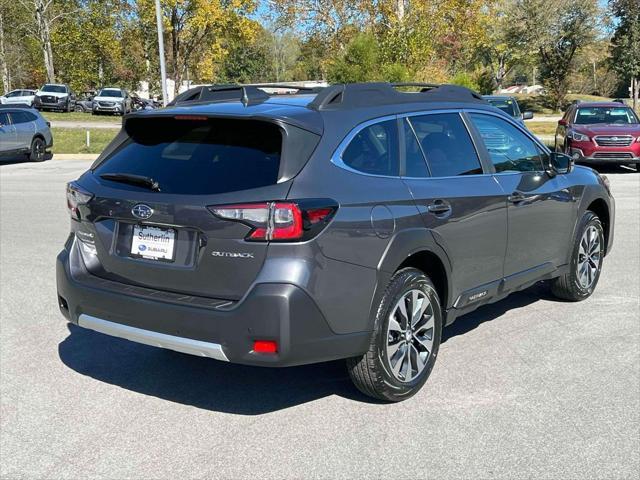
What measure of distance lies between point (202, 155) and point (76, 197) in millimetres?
922

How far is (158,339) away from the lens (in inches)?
153

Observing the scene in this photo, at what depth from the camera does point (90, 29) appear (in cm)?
5122

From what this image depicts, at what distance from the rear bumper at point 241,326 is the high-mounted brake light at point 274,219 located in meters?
0.25

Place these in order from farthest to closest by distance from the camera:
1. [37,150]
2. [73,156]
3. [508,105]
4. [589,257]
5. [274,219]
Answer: [73,156]
[37,150]
[508,105]
[589,257]
[274,219]

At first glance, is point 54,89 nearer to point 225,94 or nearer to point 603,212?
point 603,212

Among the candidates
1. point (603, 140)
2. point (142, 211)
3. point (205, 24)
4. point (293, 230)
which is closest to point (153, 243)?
point (142, 211)

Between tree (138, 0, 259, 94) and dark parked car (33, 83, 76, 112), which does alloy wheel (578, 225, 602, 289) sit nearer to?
tree (138, 0, 259, 94)

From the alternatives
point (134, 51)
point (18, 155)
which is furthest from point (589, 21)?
point (18, 155)

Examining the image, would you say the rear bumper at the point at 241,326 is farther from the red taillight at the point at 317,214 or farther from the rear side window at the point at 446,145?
the rear side window at the point at 446,145

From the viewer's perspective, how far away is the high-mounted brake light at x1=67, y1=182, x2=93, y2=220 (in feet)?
14.1

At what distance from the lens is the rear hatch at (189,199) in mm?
3709

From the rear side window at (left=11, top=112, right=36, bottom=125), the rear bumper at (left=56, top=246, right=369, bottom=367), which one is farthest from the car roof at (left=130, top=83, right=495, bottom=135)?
the rear side window at (left=11, top=112, right=36, bottom=125)

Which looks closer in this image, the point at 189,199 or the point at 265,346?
the point at 265,346

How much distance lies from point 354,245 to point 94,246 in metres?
1.55
